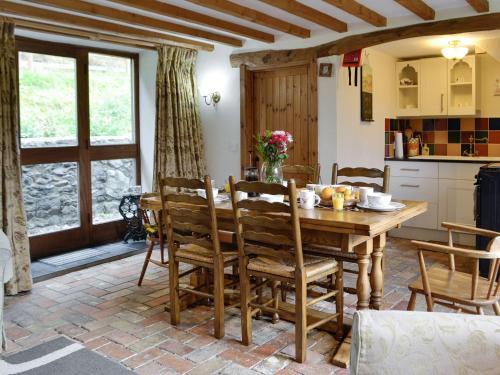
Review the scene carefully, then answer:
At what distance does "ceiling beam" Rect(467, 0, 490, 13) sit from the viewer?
12.9 feet

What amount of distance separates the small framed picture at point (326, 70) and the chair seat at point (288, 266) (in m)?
2.55

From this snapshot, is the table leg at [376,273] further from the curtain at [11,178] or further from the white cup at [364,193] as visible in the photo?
the curtain at [11,178]

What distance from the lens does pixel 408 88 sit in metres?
6.19

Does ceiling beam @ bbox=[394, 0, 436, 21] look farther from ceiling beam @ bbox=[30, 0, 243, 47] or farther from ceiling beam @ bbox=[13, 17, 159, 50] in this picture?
ceiling beam @ bbox=[13, 17, 159, 50]

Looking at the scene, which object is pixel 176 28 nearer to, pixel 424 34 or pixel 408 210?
pixel 424 34

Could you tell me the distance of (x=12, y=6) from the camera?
13.0ft

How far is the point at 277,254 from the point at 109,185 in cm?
347

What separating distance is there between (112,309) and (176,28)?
8.78ft

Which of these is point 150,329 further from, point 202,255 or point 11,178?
point 11,178

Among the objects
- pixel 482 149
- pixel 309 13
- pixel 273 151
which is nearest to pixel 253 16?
pixel 309 13

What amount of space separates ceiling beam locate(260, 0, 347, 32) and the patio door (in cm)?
238

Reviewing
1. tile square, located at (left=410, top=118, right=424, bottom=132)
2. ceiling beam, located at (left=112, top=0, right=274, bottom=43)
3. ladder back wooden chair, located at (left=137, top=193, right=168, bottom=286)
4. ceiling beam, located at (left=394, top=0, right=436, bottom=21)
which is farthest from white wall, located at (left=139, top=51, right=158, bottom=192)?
tile square, located at (left=410, top=118, right=424, bottom=132)

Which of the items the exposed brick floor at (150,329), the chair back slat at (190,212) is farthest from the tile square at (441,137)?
the chair back slat at (190,212)

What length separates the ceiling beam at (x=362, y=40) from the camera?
421 centimetres
